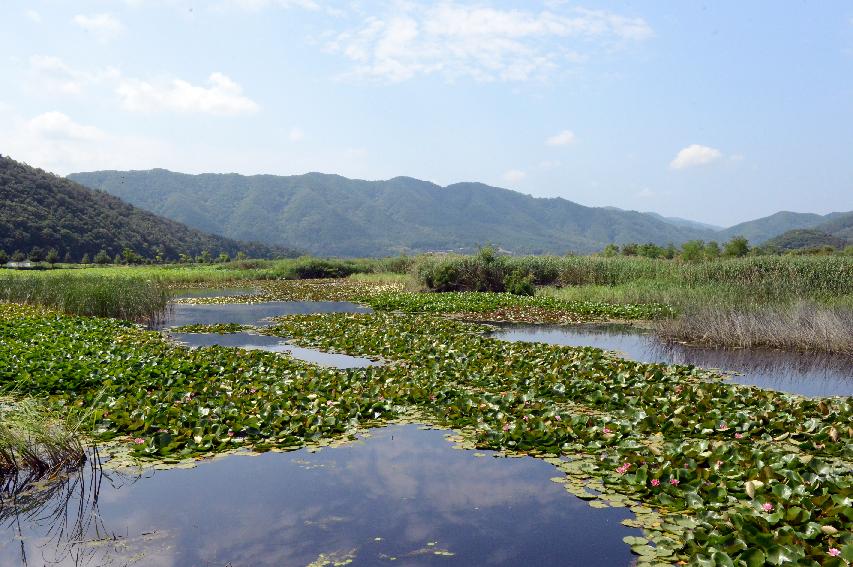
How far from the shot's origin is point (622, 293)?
78.4 feet

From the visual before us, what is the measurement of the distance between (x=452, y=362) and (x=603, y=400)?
348 centimetres

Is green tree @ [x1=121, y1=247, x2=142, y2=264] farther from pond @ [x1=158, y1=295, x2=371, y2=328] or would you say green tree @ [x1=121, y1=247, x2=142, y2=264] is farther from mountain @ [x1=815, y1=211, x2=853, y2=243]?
mountain @ [x1=815, y1=211, x2=853, y2=243]

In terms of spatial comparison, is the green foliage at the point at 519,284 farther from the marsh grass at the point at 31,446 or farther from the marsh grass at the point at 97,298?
the marsh grass at the point at 31,446

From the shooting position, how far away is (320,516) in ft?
17.6

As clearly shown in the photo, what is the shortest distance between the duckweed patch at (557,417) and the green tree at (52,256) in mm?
40555

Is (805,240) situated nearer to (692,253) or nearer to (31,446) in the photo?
(692,253)

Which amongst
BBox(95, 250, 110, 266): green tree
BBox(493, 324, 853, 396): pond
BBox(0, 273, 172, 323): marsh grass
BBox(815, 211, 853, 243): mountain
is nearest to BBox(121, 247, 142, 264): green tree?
BBox(95, 250, 110, 266): green tree

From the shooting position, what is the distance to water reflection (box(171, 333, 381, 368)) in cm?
1260

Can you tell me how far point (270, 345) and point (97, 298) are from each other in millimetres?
7783

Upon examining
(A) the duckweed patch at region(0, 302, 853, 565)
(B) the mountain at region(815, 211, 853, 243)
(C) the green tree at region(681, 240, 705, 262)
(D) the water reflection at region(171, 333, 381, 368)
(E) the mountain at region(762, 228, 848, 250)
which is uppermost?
(B) the mountain at region(815, 211, 853, 243)

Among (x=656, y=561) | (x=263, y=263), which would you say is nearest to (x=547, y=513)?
(x=656, y=561)

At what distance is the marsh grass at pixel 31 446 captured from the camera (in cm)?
605

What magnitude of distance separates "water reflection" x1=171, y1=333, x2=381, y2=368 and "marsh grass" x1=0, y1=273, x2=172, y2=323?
145 inches

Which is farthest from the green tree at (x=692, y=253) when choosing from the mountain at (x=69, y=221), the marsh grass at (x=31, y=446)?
the mountain at (x=69, y=221)
